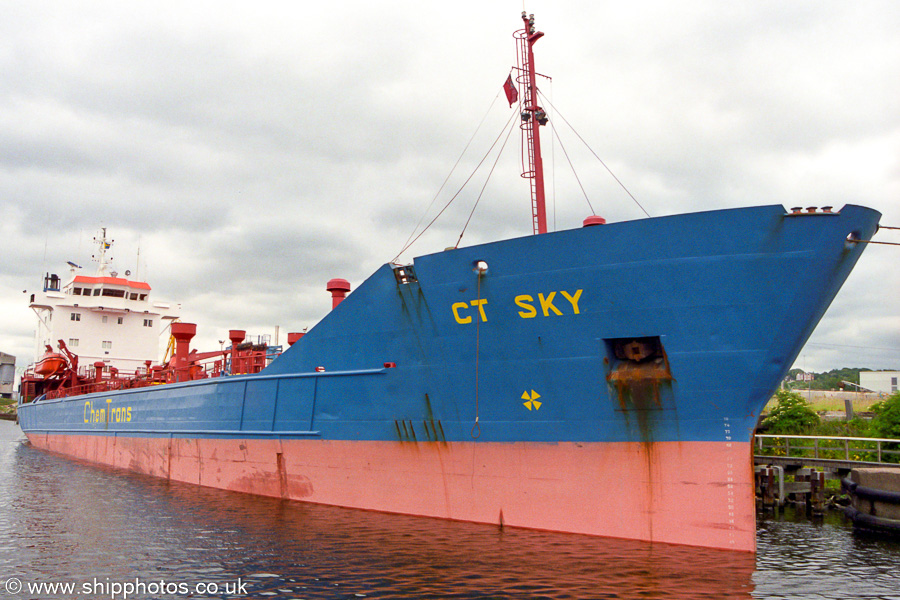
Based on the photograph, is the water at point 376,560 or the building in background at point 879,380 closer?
the water at point 376,560

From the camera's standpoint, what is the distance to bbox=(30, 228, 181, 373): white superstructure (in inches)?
1085

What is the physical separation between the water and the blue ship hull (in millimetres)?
565

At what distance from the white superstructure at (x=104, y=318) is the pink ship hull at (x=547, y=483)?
1947 cm

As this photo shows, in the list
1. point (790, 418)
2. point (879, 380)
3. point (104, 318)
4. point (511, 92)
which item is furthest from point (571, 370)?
point (879, 380)

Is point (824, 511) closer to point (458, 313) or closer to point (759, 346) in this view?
point (759, 346)

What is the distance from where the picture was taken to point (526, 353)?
9016 mm

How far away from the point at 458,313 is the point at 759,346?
4130mm

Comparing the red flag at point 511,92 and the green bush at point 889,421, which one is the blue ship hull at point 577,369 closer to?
the red flag at point 511,92

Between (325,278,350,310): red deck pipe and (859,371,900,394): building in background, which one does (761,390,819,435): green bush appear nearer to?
(325,278,350,310): red deck pipe

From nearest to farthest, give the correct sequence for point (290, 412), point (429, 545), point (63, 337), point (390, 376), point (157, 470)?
1. point (429, 545)
2. point (390, 376)
3. point (290, 412)
4. point (157, 470)
5. point (63, 337)

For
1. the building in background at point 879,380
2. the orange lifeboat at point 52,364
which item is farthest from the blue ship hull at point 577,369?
the building in background at point 879,380

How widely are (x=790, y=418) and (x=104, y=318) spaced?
28801 millimetres

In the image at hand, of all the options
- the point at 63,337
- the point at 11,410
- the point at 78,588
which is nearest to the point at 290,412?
the point at 78,588

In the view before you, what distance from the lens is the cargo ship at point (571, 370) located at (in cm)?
782
